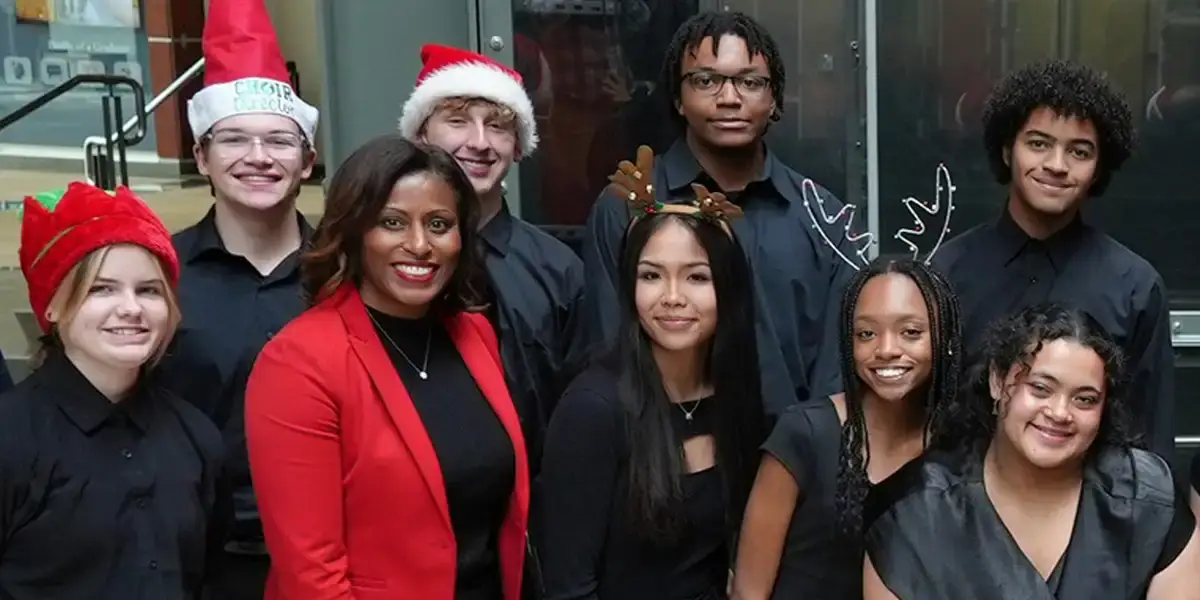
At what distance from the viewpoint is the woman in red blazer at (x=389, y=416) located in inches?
82.9

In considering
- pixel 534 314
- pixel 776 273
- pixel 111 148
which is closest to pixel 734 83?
pixel 776 273

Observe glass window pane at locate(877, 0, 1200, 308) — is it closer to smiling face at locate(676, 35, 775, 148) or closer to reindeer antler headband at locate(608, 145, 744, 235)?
smiling face at locate(676, 35, 775, 148)

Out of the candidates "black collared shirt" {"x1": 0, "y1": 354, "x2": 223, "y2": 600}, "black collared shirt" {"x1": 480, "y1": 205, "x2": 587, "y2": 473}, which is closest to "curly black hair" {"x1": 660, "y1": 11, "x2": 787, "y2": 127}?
"black collared shirt" {"x1": 480, "y1": 205, "x2": 587, "y2": 473}

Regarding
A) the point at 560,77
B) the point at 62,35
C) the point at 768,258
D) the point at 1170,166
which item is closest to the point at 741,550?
the point at 768,258

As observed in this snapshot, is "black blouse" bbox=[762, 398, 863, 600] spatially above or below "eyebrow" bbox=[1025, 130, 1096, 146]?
below

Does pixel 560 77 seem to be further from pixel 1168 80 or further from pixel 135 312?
pixel 135 312

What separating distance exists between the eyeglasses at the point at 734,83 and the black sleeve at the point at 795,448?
0.91 m

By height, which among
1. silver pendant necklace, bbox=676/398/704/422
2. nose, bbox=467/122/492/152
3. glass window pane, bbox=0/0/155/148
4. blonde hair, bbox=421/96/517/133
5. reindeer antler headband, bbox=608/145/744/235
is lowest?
silver pendant necklace, bbox=676/398/704/422

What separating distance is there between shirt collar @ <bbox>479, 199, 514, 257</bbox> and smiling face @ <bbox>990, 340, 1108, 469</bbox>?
1.22 m

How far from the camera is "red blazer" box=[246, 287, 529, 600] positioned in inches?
82.6

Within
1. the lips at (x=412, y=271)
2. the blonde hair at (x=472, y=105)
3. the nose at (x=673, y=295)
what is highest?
the blonde hair at (x=472, y=105)

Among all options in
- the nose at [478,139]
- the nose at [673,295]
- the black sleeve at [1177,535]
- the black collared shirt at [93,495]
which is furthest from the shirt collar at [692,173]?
the black collared shirt at [93,495]

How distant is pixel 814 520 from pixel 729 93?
1.06 m

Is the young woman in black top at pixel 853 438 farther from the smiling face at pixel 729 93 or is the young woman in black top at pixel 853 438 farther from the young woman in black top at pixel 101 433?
the young woman in black top at pixel 101 433
